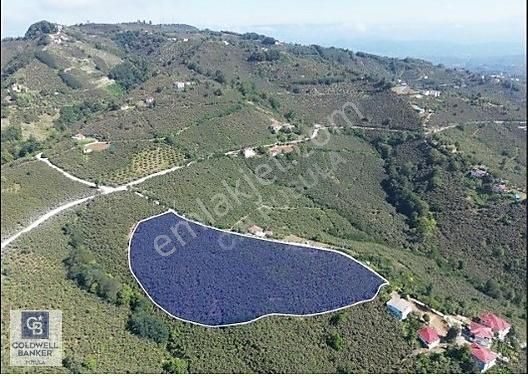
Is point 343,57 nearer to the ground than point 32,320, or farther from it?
farther from it

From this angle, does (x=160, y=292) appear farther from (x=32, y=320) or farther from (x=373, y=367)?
(x=373, y=367)

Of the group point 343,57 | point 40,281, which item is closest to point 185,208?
point 40,281

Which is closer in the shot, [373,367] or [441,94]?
[373,367]

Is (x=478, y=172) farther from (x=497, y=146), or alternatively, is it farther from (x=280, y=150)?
(x=280, y=150)

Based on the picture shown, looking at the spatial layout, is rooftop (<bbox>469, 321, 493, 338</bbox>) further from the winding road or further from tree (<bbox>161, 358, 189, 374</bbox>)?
the winding road

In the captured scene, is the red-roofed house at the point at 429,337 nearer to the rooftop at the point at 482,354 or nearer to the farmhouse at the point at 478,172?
the rooftop at the point at 482,354

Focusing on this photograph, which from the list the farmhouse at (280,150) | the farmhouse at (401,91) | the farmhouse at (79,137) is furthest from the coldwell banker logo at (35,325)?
the farmhouse at (401,91)
